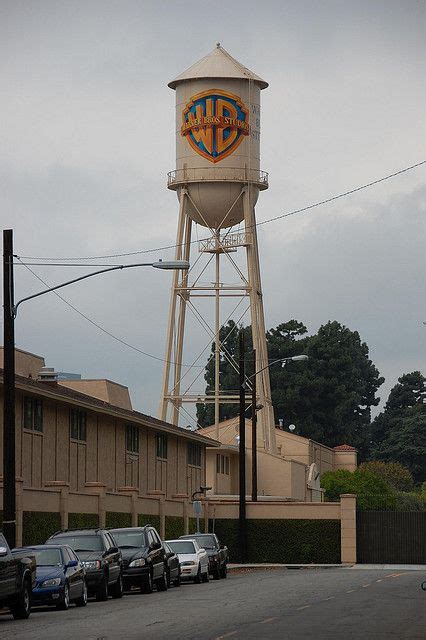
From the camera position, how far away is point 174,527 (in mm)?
62781

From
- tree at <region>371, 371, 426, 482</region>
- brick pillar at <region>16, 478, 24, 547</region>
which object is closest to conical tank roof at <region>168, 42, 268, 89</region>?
brick pillar at <region>16, 478, 24, 547</region>

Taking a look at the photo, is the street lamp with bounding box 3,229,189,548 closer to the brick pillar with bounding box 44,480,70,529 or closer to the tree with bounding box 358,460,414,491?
the brick pillar with bounding box 44,480,70,529

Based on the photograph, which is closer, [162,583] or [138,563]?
[138,563]

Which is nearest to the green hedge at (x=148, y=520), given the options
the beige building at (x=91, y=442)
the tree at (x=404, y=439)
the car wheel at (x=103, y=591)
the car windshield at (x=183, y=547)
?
the beige building at (x=91, y=442)

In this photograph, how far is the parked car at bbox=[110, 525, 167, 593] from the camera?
37781mm

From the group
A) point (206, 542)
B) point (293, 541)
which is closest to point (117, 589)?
point (206, 542)

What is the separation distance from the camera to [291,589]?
3909 cm

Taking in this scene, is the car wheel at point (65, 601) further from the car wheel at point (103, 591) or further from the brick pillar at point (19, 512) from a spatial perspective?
the brick pillar at point (19, 512)

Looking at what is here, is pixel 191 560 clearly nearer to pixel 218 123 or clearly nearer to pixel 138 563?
pixel 138 563

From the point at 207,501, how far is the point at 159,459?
412 cm

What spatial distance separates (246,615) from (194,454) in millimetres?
46321

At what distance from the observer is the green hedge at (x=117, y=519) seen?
52.2 m

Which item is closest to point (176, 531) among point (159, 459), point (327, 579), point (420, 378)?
point (159, 459)

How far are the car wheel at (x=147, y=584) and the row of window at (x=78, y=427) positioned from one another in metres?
11.5
